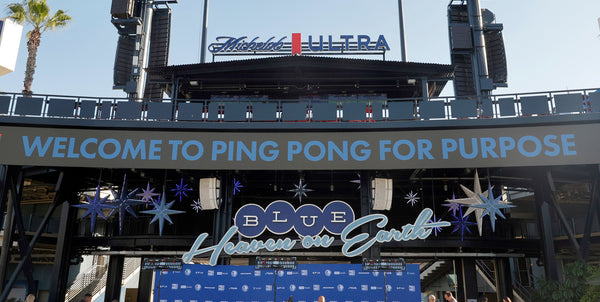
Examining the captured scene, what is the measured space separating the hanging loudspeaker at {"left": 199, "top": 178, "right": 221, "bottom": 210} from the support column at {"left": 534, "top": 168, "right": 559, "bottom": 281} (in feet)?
43.5

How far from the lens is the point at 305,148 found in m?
18.9

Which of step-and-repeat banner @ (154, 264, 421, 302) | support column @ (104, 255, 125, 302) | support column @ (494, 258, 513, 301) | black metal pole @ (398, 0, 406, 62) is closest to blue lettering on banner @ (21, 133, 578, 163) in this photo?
step-and-repeat banner @ (154, 264, 421, 302)

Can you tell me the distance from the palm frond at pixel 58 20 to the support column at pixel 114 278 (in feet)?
55.4

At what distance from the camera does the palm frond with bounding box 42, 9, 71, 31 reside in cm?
3250

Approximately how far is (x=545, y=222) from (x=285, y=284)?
1174 centimetres

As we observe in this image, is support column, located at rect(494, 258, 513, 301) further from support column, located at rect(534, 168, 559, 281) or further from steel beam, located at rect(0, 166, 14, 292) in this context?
steel beam, located at rect(0, 166, 14, 292)

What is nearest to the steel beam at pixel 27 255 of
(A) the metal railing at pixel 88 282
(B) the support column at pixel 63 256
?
(B) the support column at pixel 63 256

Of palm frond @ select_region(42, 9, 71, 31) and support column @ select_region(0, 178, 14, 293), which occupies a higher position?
palm frond @ select_region(42, 9, 71, 31)

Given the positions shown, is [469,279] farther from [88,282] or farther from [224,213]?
[88,282]

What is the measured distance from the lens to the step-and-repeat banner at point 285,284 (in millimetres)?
18016

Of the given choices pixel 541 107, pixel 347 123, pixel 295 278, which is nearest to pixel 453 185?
pixel 541 107

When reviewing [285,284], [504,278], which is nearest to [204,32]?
[285,284]

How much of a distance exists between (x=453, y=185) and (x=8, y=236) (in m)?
20.2

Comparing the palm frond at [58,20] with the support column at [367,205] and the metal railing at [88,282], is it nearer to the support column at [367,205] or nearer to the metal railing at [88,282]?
the metal railing at [88,282]
